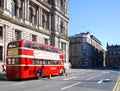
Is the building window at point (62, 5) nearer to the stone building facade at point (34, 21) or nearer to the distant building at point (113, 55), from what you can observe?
the stone building facade at point (34, 21)

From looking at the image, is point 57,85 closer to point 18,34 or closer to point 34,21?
point 18,34

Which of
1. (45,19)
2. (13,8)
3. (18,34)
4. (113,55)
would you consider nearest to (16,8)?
(13,8)

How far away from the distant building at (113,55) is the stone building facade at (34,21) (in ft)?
325

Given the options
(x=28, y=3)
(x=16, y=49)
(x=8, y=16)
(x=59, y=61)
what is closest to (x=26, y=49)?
(x=16, y=49)

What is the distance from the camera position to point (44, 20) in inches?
2576

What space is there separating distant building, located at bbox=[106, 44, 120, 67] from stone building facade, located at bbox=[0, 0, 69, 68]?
99.2m

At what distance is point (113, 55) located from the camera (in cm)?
17375

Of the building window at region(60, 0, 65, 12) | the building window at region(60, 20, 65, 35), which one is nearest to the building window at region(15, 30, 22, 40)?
the building window at region(60, 20, 65, 35)

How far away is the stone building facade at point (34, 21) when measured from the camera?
4462 cm

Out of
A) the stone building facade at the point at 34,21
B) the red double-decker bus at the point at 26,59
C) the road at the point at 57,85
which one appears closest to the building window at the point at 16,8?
the stone building facade at the point at 34,21

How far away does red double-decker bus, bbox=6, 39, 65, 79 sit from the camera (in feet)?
93.4

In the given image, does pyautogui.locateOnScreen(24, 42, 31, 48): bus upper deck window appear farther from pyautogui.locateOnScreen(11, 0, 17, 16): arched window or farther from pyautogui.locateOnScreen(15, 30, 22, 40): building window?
pyautogui.locateOnScreen(11, 0, 17, 16): arched window

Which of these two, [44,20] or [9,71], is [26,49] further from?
[44,20]

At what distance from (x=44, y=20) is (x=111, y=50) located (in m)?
116
